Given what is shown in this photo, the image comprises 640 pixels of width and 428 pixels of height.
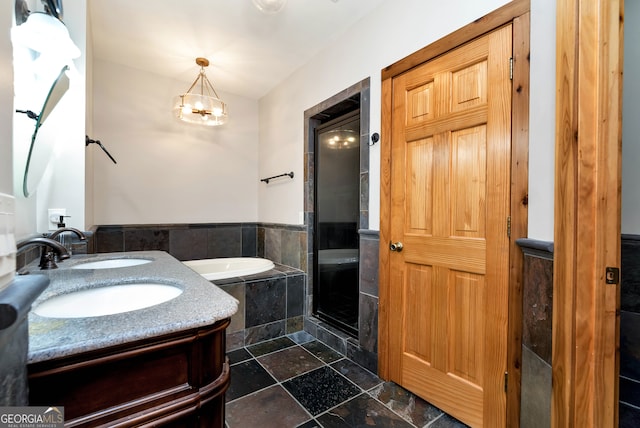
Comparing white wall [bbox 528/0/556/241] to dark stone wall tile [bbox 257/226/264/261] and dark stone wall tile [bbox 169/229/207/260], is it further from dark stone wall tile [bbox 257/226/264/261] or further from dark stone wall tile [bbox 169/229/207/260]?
dark stone wall tile [bbox 169/229/207/260]

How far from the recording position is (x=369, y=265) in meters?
2.06

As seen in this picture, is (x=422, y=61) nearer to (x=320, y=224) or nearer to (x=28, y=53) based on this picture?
(x=320, y=224)

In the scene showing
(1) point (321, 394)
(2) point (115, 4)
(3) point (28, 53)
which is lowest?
(1) point (321, 394)

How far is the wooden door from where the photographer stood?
4.56ft

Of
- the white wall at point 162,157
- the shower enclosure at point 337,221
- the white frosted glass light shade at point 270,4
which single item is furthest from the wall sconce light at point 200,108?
the white frosted glass light shade at point 270,4

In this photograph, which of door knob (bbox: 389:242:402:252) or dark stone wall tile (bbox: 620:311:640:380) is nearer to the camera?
dark stone wall tile (bbox: 620:311:640:380)

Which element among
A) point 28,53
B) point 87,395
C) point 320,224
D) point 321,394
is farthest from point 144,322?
point 320,224

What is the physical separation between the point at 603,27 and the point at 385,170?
115cm

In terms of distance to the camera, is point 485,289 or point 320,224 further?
point 320,224

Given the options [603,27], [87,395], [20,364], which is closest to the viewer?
[20,364]

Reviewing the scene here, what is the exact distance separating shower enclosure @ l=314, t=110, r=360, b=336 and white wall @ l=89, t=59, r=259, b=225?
1.32 metres

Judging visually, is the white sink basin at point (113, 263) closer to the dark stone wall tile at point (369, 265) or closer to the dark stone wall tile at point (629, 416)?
the dark stone wall tile at point (369, 265)

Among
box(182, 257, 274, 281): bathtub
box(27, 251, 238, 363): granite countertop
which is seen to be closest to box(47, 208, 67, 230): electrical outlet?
box(27, 251, 238, 363): granite countertop

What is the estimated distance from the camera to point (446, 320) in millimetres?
1618
